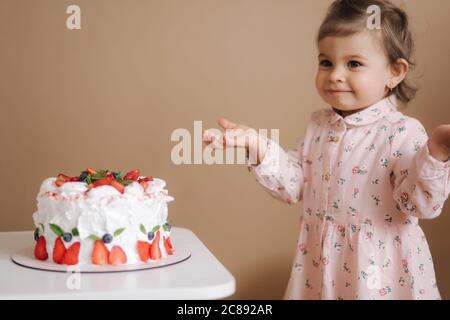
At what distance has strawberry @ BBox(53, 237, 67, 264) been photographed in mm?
1116

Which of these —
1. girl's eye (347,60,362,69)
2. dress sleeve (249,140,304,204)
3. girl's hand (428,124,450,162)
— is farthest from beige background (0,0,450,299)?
girl's hand (428,124,450,162)

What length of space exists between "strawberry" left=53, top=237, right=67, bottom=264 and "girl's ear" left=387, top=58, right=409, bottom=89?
2.70 ft

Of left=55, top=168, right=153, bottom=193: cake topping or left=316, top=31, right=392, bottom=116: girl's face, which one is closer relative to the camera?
left=55, top=168, right=153, bottom=193: cake topping

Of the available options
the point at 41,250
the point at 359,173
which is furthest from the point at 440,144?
the point at 41,250

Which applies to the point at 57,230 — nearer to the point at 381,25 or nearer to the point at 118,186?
the point at 118,186

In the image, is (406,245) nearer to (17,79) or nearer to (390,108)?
(390,108)

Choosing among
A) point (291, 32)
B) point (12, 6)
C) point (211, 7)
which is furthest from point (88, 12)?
point (291, 32)

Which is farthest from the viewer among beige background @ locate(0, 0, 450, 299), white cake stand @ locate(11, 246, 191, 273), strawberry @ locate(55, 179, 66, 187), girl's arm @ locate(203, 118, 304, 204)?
beige background @ locate(0, 0, 450, 299)

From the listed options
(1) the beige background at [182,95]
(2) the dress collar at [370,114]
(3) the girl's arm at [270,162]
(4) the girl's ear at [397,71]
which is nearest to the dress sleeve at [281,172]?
(3) the girl's arm at [270,162]

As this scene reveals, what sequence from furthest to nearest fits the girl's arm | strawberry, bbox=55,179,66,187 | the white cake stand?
the girl's arm < strawberry, bbox=55,179,66,187 < the white cake stand

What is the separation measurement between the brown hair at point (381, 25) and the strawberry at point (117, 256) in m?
0.68

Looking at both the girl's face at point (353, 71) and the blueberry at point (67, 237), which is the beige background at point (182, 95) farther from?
the blueberry at point (67, 237)

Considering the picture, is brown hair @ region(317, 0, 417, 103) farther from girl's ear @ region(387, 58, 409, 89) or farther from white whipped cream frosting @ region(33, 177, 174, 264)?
white whipped cream frosting @ region(33, 177, 174, 264)

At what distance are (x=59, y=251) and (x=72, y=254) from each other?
0.03 metres
